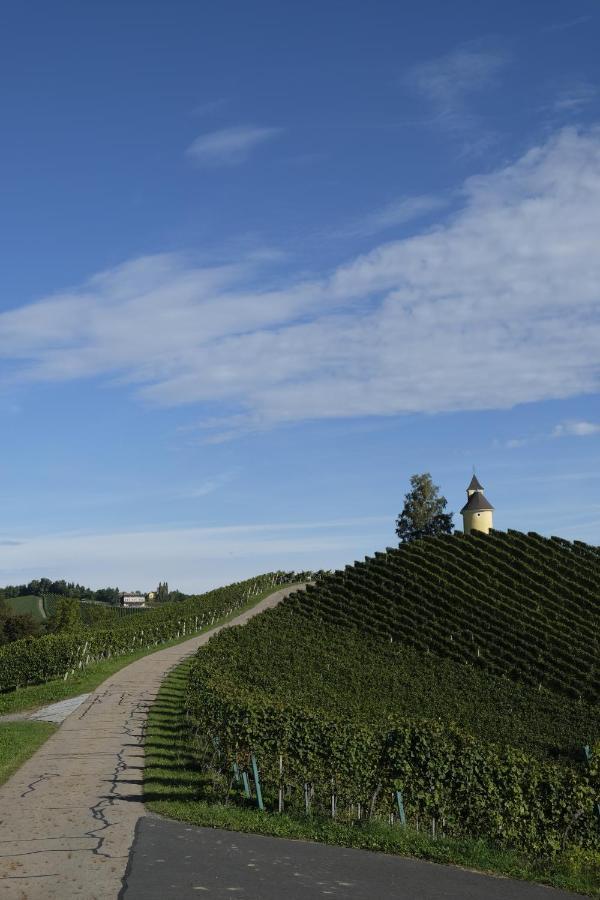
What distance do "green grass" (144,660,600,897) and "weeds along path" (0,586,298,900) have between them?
67 cm

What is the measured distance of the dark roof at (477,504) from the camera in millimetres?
97125

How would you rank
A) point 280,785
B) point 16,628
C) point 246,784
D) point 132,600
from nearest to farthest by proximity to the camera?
1. point 280,785
2. point 246,784
3. point 16,628
4. point 132,600

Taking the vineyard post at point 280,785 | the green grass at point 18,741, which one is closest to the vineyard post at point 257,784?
the vineyard post at point 280,785

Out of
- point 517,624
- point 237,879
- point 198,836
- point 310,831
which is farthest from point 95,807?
point 517,624

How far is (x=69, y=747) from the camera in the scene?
2258 cm

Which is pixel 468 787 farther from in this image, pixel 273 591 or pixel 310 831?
pixel 273 591

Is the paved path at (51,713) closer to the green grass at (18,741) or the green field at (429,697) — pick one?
the green grass at (18,741)

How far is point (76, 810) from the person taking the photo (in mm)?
15398

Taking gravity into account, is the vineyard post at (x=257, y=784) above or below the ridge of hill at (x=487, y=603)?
below

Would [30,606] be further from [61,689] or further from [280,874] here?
[280,874]

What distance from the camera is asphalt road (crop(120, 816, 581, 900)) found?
11.0m

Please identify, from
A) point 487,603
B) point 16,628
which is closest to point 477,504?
point 487,603

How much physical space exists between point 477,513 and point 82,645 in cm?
5930

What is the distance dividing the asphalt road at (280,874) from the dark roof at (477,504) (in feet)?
282
